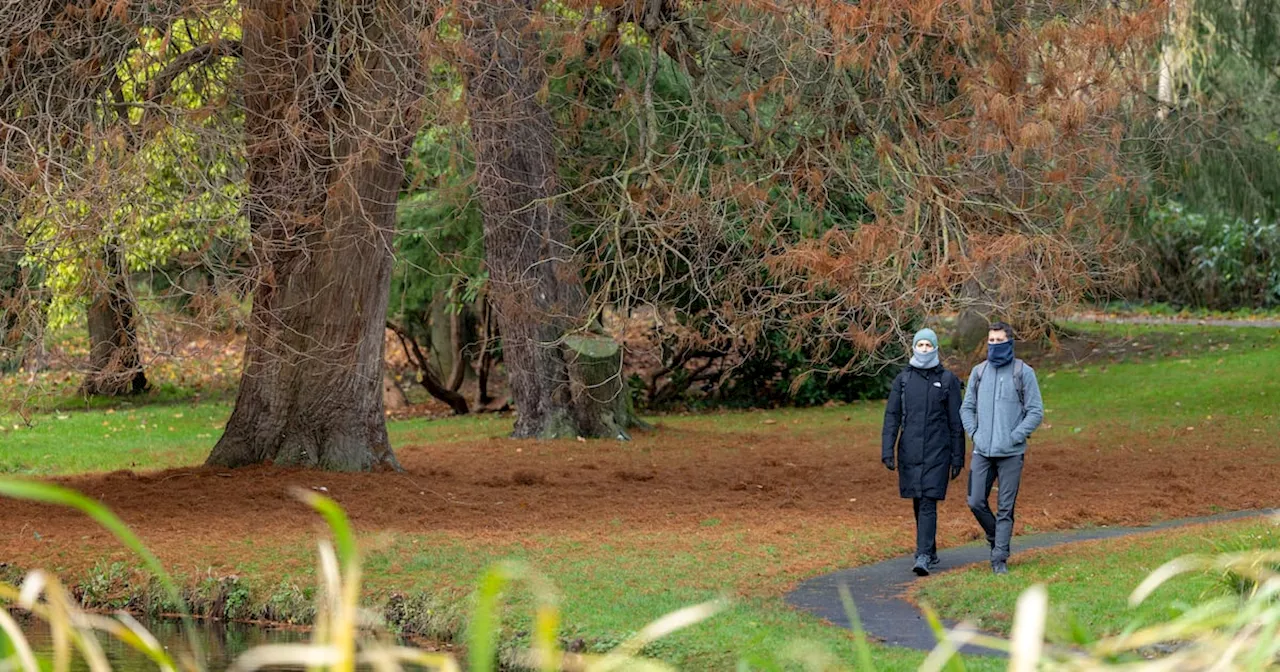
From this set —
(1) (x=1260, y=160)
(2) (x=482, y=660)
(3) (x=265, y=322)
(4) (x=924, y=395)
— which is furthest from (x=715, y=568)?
(1) (x=1260, y=160)

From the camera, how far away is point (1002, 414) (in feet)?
35.1

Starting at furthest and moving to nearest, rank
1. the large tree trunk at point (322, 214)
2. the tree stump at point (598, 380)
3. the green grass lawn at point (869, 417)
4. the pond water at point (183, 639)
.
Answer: the green grass lawn at point (869, 417) < the tree stump at point (598, 380) < the large tree trunk at point (322, 214) < the pond water at point (183, 639)

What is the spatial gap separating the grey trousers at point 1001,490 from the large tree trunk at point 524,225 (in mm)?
4554

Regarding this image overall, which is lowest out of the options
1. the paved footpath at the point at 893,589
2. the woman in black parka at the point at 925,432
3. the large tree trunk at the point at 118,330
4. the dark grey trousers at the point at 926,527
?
the paved footpath at the point at 893,589

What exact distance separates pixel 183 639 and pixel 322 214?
4.22 m

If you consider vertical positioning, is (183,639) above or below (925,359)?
below

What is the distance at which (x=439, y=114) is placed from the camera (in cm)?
1277

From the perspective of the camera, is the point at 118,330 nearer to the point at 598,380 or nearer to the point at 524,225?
the point at 524,225

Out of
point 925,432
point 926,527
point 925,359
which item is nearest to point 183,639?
point 926,527

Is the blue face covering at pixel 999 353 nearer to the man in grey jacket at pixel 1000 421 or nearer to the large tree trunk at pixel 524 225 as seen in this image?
the man in grey jacket at pixel 1000 421

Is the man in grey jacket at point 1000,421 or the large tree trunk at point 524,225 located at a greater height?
the large tree trunk at point 524,225

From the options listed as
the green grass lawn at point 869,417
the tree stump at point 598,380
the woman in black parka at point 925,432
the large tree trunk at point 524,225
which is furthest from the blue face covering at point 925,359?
the green grass lawn at point 869,417

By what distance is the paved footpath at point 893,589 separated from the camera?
941cm

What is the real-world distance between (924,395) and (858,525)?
115 inches
